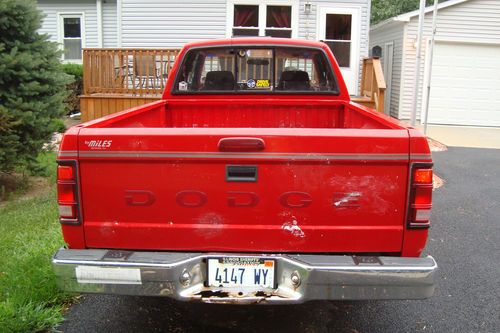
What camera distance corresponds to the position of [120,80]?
36.8 ft

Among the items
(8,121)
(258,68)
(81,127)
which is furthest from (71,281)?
(8,121)

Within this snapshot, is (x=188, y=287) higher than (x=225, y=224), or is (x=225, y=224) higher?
(x=225, y=224)

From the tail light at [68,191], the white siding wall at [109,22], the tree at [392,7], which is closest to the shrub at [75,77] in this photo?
the white siding wall at [109,22]

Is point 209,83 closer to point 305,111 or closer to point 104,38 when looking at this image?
point 305,111

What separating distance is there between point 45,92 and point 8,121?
2.70 feet

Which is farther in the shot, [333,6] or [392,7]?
[392,7]

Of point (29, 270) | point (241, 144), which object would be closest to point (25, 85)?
point (29, 270)

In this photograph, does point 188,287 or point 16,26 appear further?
point 16,26

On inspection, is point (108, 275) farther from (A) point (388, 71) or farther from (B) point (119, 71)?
(A) point (388, 71)

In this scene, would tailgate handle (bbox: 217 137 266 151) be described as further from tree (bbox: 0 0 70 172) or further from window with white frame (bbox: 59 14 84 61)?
window with white frame (bbox: 59 14 84 61)

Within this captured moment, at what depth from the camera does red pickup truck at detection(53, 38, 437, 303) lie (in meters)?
2.66

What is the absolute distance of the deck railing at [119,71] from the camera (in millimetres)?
11211

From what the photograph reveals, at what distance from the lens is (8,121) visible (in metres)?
6.38

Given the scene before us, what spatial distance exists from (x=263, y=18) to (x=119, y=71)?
Answer: 420 centimetres
